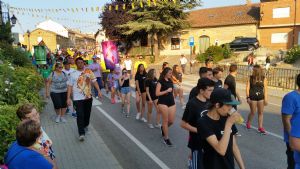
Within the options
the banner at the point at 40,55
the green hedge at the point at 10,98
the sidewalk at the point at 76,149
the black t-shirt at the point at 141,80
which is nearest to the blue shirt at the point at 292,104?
the sidewalk at the point at 76,149

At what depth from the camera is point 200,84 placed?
4352 mm

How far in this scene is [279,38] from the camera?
36.7m

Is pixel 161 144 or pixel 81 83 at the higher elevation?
pixel 81 83

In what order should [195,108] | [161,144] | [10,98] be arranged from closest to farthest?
1. [195,108]
2. [10,98]
3. [161,144]

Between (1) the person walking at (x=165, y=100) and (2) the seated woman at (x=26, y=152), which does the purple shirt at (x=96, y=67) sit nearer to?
(1) the person walking at (x=165, y=100)

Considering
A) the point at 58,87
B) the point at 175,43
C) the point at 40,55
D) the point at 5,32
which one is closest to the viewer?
the point at 58,87

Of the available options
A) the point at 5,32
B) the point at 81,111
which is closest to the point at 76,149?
the point at 81,111

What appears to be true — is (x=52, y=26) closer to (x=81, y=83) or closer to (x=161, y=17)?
(x=161, y=17)

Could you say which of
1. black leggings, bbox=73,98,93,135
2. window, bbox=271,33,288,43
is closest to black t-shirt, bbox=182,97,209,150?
black leggings, bbox=73,98,93,135

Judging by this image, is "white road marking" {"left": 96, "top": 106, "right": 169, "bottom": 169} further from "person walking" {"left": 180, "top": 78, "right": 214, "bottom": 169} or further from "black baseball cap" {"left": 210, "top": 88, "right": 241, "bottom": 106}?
"black baseball cap" {"left": 210, "top": 88, "right": 241, "bottom": 106}

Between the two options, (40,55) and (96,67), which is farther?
(40,55)

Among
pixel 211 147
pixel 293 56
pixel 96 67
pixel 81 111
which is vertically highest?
pixel 293 56

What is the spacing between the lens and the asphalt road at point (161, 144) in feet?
19.8

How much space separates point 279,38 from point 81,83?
34.2m
